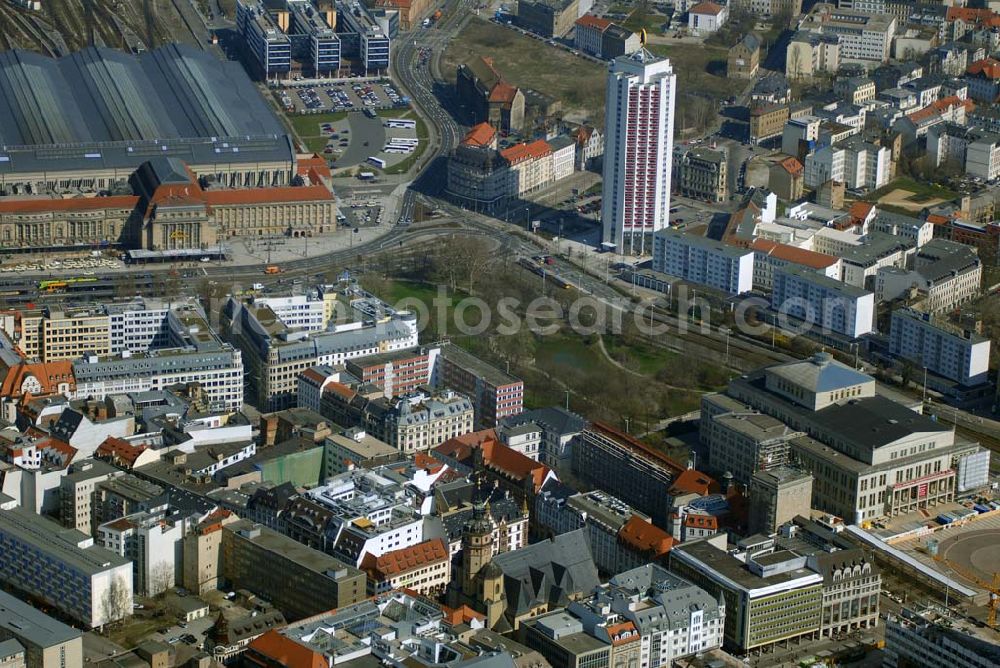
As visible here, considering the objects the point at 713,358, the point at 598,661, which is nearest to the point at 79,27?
the point at 713,358

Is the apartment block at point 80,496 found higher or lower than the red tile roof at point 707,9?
lower

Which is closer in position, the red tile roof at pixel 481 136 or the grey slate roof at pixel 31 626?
the grey slate roof at pixel 31 626

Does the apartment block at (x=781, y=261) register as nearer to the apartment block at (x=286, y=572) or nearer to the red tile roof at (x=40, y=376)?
the red tile roof at (x=40, y=376)

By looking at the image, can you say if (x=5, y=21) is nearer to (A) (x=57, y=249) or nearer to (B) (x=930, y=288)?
(A) (x=57, y=249)

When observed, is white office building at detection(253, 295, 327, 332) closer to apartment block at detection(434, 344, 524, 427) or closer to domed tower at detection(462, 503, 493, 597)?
apartment block at detection(434, 344, 524, 427)

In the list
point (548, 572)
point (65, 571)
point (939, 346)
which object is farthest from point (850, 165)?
point (65, 571)

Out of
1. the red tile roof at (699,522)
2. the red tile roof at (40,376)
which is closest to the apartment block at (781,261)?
the red tile roof at (699,522)
